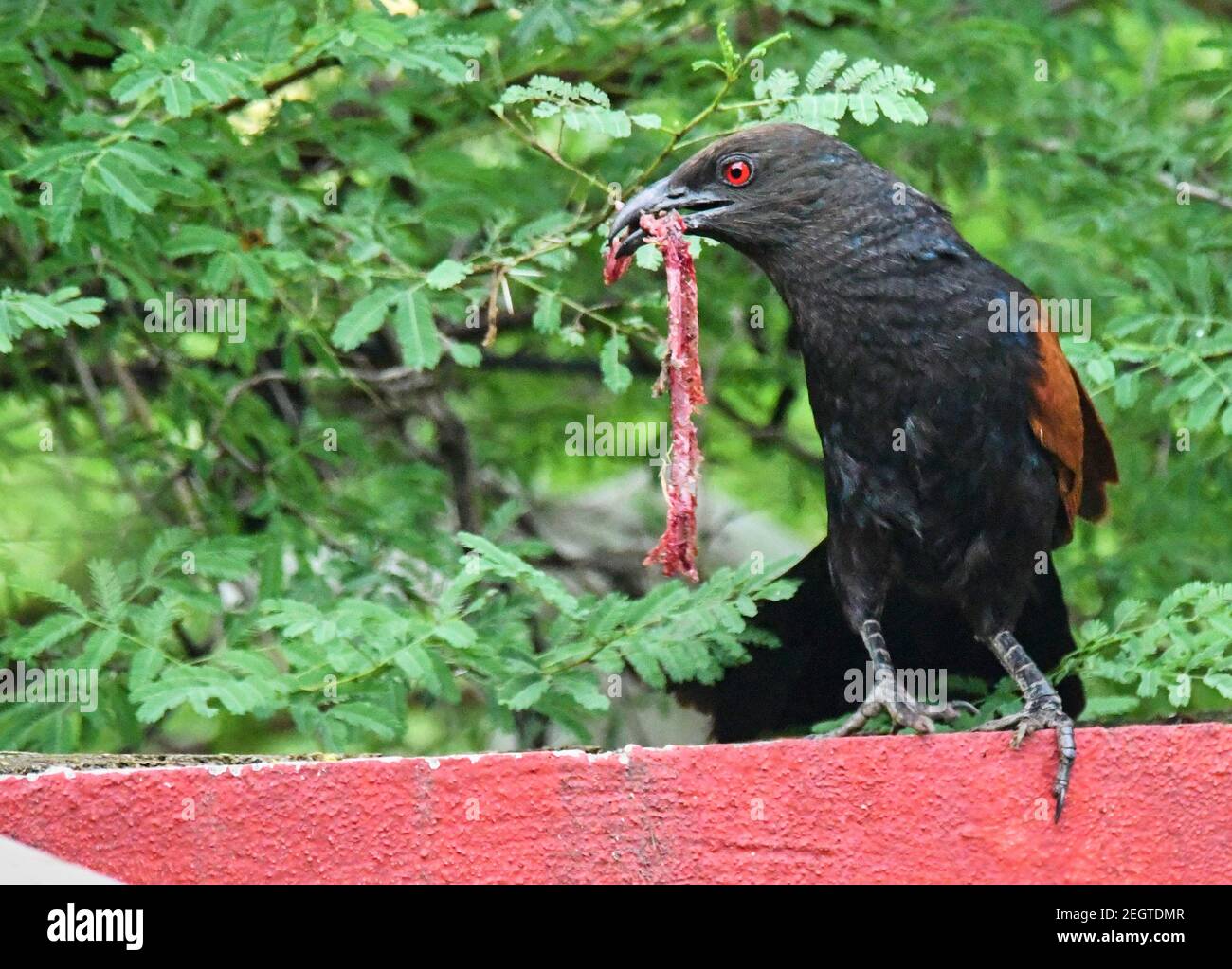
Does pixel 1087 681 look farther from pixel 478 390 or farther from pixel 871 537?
pixel 478 390

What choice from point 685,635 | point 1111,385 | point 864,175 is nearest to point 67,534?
point 685,635

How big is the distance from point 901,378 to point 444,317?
1.83m

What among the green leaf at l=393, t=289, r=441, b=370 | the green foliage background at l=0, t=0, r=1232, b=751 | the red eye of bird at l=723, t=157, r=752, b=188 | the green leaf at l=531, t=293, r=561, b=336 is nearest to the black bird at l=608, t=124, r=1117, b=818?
the red eye of bird at l=723, t=157, r=752, b=188

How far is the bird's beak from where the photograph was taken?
155 inches

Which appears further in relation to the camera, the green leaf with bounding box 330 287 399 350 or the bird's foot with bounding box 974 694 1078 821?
the green leaf with bounding box 330 287 399 350

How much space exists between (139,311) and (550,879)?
2811 millimetres

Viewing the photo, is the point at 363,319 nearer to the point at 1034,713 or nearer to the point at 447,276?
the point at 447,276

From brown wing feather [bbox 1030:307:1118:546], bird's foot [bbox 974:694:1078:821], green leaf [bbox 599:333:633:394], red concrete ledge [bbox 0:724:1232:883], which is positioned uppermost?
green leaf [bbox 599:333:633:394]

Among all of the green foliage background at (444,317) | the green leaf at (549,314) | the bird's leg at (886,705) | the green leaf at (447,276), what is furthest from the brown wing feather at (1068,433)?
the green leaf at (447,276)

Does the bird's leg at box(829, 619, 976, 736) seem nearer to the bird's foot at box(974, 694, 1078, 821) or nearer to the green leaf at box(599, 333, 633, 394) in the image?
the bird's foot at box(974, 694, 1078, 821)

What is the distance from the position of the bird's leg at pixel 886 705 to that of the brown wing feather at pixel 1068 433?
1.79 feet

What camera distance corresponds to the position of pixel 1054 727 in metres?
3.10

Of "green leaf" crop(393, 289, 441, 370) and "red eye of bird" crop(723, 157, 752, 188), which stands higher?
"red eye of bird" crop(723, 157, 752, 188)

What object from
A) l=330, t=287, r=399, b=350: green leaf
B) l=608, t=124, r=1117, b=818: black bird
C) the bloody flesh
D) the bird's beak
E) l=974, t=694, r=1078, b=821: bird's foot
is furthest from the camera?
l=330, t=287, r=399, b=350: green leaf
